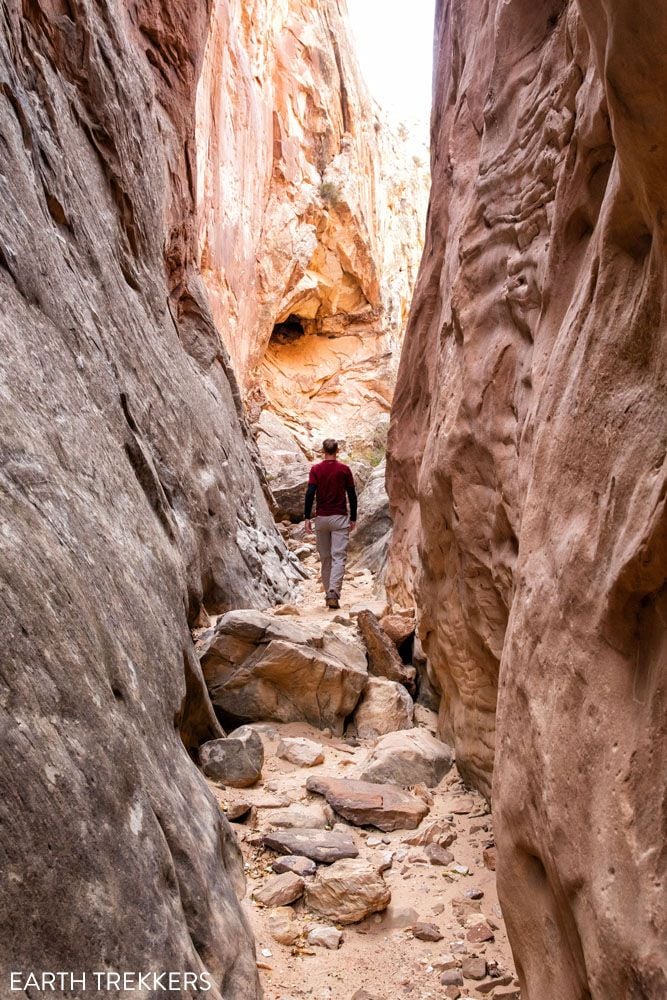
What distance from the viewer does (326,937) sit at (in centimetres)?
320

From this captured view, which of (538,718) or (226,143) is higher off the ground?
(226,143)

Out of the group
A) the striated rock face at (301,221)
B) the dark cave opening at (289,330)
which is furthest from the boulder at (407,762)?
the dark cave opening at (289,330)

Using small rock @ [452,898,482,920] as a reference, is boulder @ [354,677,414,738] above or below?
below

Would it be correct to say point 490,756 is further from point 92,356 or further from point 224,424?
point 224,424

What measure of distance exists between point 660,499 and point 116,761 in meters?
1.75

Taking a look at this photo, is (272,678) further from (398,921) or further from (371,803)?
(398,921)

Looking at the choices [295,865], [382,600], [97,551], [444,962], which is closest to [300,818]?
[295,865]

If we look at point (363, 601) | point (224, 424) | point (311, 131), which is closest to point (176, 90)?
point (224, 424)

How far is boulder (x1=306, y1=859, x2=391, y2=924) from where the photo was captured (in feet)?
11.0

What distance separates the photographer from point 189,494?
7.62 metres

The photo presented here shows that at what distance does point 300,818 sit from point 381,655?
2.58m

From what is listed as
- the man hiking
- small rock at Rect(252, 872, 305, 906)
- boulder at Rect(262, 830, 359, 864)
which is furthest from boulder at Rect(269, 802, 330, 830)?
the man hiking

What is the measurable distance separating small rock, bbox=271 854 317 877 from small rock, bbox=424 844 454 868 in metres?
0.62

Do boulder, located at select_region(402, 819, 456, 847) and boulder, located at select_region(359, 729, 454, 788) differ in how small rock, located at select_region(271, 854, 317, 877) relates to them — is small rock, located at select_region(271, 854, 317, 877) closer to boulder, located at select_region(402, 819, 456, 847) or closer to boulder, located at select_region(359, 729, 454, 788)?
boulder, located at select_region(402, 819, 456, 847)
